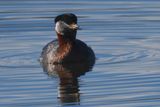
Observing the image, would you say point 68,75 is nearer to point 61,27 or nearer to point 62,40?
point 62,40

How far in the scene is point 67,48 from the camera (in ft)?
92.8

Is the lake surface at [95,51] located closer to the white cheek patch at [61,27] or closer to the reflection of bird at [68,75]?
the reflection of bird at [68,75]

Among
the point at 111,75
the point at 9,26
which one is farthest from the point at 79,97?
the point at 9,26

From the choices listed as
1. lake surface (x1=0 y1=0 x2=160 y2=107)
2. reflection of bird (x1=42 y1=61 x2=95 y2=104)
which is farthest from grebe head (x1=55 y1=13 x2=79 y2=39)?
reflection of bird (x1=42 y1=61 x2=95 y2=104)

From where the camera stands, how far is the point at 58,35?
29.0m

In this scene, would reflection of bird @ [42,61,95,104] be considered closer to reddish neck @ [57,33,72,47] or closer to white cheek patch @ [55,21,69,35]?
reddish neck @ [57,33,72,47]

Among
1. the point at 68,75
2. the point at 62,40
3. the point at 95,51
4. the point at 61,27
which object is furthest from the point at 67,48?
the point at 68,75

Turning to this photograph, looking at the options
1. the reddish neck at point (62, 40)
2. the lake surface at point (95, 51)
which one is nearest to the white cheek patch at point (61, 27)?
the reddish neck at point (62, 40)

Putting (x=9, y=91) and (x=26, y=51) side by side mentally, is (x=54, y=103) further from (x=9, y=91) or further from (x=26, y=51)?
(x=26, y=51)

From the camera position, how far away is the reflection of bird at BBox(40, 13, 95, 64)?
27961mm

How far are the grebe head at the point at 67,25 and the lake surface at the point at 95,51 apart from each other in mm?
880

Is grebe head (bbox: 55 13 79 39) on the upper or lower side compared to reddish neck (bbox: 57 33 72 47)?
upper

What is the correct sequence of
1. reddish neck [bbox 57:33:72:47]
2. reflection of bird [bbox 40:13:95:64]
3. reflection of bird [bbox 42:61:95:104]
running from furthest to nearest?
reddish neck [bbox 57:33:72:47] → reflection of bird [bbox 40:13:95:64] → reflection of bird [bbox 42:61:95:104]

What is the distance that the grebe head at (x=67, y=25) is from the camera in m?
28.1
